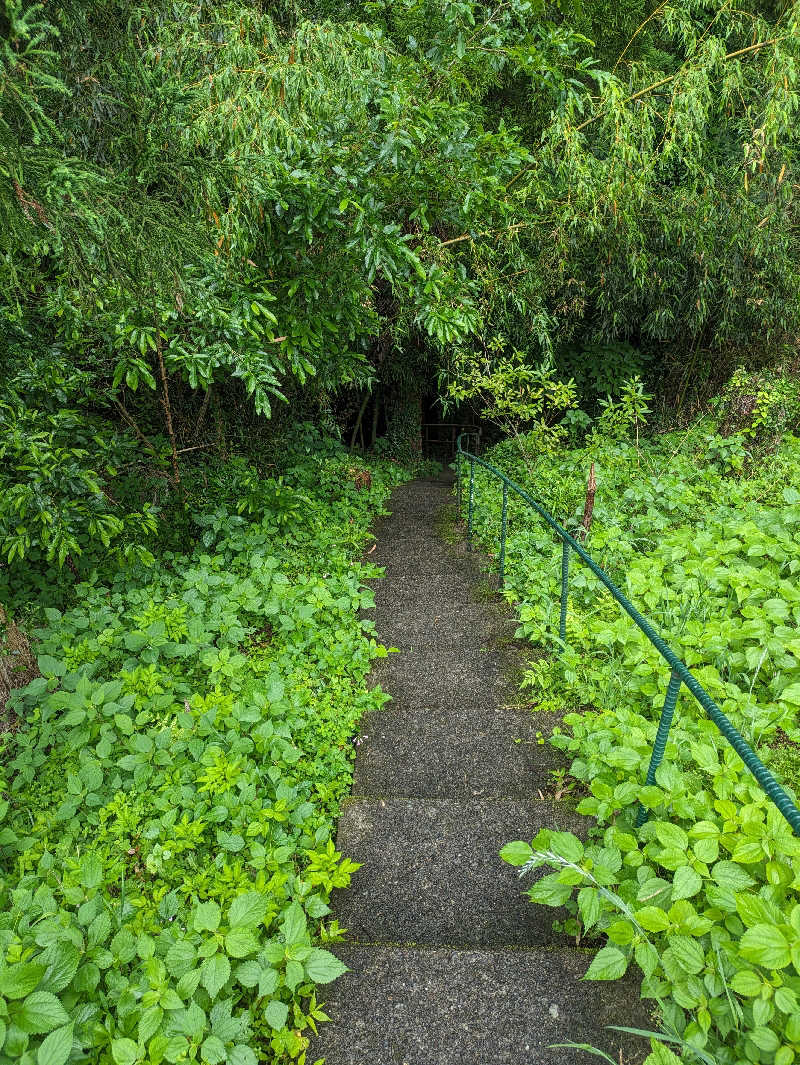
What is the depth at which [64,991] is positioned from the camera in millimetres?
1599

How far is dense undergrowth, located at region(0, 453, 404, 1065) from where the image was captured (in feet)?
5.01

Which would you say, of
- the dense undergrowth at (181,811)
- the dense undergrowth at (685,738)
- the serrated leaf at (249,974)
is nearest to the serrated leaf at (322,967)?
the dense undergrowth at (181,811)

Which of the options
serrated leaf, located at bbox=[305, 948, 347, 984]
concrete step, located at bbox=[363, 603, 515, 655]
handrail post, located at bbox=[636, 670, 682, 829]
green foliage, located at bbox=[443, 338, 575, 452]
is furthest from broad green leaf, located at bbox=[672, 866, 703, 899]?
green foliage, located at bbox=[443, 338, 575, 452]

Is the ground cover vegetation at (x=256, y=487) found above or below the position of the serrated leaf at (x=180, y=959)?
above

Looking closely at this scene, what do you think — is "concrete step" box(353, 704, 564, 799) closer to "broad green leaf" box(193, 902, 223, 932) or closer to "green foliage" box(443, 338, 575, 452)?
"broad green leaf" box(193, 902, 223, 932)

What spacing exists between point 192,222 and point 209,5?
197cm

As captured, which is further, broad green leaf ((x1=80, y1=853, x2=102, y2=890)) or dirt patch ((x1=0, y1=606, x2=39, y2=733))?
dirt patch ((x1=0, y1=606, x2=39, y2=733))

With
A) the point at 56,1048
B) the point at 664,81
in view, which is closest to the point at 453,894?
the point at 56,1048

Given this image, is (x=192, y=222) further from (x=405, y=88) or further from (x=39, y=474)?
(x=39, y=474)

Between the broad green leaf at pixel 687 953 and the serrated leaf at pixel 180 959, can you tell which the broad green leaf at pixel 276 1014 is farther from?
the broad green leaf at pixel 687 953

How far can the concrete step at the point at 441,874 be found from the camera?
1865 millimetres

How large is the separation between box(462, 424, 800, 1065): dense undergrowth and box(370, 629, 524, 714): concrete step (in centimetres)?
21

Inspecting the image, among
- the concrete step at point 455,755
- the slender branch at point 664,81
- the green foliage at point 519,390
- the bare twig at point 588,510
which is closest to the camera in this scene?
the concrete step at point 455,755

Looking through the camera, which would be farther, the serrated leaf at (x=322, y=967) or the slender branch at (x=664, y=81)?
the slender branch at (x=664, y=81)
